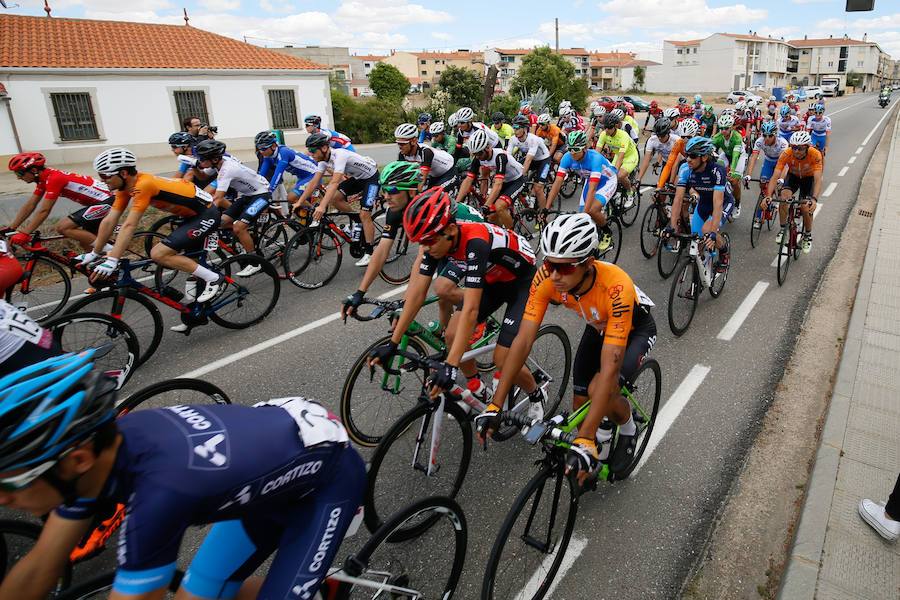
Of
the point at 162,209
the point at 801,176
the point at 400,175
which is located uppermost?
the point at 400,175

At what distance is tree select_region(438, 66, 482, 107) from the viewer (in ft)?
135

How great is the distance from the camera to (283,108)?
27625 mm

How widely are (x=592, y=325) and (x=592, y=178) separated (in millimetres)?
5146

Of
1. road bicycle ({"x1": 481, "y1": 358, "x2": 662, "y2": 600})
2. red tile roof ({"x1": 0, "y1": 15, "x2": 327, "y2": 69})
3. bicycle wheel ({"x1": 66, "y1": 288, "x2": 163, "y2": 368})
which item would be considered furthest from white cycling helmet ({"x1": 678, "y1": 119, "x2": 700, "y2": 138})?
red tile roof ({"x1": 0, "y1": 15, "x2": 327, "y2": 69})

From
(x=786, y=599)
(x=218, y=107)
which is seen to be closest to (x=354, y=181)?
(x=786, y=599)

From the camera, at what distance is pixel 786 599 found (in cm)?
283

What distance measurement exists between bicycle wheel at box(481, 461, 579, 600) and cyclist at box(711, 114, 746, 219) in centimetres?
913

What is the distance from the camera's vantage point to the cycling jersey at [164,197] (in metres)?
5.64

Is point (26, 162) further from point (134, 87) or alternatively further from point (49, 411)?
point (134, 87)

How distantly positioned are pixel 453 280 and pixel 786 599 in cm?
294

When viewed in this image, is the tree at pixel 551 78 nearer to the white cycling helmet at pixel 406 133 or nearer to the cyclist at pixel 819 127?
the cyclist at pixel 819 127

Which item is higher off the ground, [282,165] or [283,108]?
[283,108]

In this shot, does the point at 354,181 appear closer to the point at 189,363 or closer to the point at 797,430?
the point at 189,363

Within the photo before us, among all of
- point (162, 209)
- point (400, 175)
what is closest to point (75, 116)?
point (162, 209)
